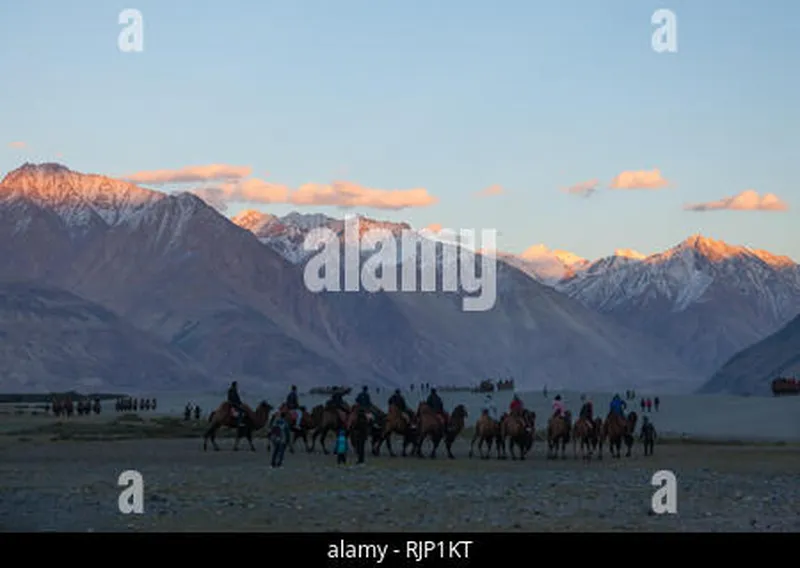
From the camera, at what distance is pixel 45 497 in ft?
100

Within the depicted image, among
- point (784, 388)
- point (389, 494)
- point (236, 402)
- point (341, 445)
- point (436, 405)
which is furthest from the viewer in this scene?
point (784, 388)

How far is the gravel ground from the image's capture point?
26.6 m

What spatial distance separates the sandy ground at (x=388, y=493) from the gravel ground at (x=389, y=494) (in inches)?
1.5

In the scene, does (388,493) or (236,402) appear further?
(236,402)

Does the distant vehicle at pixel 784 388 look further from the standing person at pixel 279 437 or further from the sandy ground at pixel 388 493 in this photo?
the standing person at pixel 279 437

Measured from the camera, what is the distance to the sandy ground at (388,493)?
2661 cm

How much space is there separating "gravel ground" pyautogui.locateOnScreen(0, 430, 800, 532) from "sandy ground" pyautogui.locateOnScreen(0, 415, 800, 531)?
0.12 ft

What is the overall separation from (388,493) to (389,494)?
283 mm

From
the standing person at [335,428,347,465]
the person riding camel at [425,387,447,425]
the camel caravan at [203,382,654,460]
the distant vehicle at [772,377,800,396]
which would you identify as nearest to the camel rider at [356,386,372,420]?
the camel caravan at [203,382,654,460]

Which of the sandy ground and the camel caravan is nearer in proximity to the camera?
the sandy ground

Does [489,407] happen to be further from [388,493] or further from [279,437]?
[388,493]

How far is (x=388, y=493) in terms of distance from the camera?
107ft

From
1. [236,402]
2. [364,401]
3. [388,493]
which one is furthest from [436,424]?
[388,493]

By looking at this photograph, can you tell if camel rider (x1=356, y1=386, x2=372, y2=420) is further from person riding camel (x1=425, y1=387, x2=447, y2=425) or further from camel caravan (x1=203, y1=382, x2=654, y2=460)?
person riding camel (x1=425, y1=387, x2=447, y2=425)
